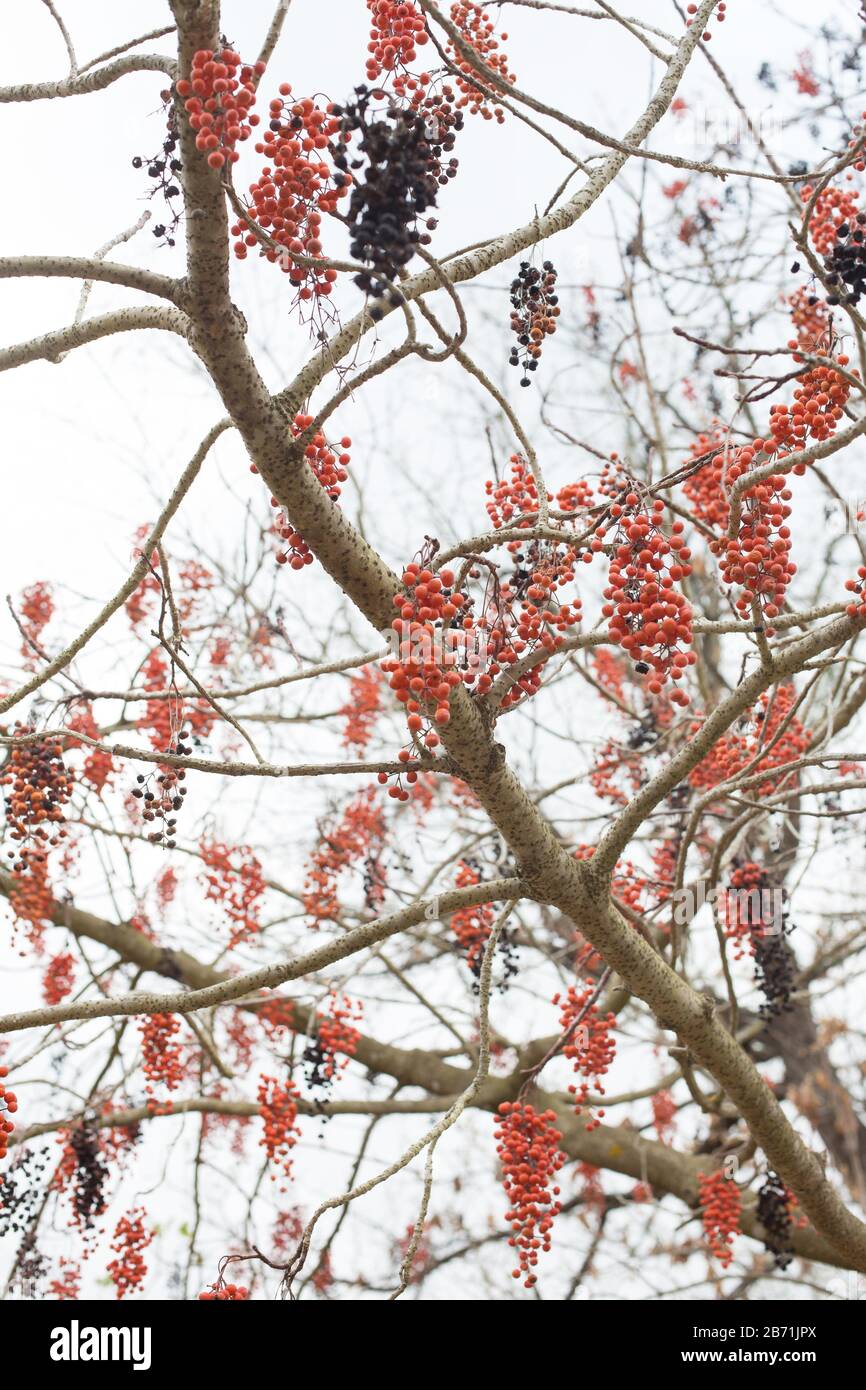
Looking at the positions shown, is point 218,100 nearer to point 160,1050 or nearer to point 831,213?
point 831,213

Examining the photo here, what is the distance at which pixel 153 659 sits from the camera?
6.28 meters

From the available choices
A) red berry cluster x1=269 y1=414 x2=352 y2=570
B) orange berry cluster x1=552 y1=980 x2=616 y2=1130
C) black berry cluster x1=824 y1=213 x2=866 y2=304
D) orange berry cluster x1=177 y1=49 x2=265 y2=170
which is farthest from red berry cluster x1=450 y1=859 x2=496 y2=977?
orange berry cluster x1=177 y1=49 x2=265 y2=170

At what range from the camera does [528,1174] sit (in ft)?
12.0

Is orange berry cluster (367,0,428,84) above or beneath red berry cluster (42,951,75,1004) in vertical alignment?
above

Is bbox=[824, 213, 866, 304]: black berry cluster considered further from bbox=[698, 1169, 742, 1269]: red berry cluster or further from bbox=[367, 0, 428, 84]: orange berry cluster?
bbox=[698, 1169, 742, 1269]: red berry cluster

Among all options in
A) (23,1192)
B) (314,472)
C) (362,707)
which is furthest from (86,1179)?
(314,472)

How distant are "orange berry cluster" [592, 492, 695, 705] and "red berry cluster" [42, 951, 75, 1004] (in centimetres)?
484

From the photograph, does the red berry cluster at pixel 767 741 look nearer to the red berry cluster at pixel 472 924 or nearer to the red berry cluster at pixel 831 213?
the red berry cluster at pixel 472 924

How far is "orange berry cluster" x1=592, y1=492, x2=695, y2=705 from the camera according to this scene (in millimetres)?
2344

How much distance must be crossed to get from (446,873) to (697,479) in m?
3.14

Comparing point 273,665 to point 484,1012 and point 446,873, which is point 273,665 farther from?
point 484,1012

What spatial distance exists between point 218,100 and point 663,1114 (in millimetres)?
7310

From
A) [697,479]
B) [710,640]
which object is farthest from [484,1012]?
[710,640]

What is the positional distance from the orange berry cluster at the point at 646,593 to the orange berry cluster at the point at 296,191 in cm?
81
